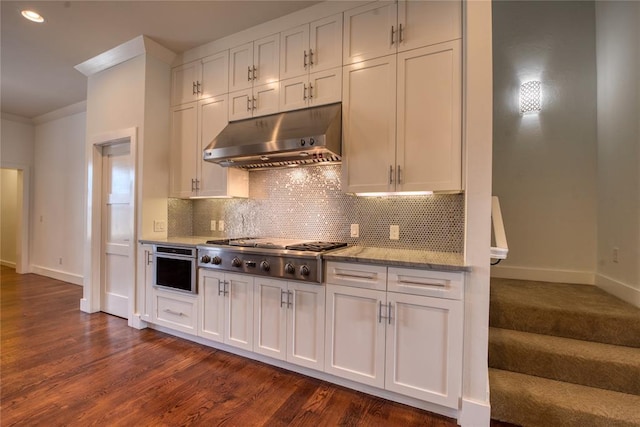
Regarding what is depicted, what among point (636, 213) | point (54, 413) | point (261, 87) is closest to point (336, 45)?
point (261, 87)

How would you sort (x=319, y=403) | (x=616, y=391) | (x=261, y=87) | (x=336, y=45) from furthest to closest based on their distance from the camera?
(x=261, y=87) → (x=336, y=45) → (x=319, y=403) → (x=616, y=391)

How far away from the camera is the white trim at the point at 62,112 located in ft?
15.7

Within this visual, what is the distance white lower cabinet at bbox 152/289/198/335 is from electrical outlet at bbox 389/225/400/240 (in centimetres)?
192

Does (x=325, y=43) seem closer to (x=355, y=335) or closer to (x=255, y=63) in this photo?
(x=255, y=63)

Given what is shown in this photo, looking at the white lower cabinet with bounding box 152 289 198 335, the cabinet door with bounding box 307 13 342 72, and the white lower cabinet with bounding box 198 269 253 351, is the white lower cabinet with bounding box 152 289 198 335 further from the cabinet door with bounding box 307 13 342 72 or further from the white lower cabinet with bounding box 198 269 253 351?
the cabinet door with bounding box 307 13 342 72

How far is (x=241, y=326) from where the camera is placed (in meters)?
2.45

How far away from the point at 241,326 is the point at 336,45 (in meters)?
2.55

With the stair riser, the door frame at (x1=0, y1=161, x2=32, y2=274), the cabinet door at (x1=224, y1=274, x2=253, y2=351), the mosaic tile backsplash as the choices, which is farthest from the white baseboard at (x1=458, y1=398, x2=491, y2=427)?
the door frame at (x1=0, y1=161, x2=32, y2=274)

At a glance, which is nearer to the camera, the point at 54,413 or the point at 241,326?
the point at 54,413

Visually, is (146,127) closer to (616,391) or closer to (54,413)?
(54,413)

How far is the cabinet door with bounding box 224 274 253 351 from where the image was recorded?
7.90ft

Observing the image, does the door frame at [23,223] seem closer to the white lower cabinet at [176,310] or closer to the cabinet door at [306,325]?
the white lower cabinet at [176,310]

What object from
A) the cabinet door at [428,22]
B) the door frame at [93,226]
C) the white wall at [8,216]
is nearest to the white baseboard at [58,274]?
the white wall at [8,216]

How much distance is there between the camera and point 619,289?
2.37 meters
